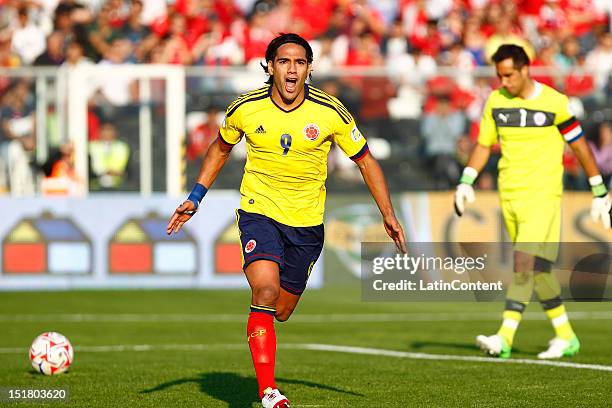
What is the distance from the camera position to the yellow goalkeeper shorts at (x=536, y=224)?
36.4ft

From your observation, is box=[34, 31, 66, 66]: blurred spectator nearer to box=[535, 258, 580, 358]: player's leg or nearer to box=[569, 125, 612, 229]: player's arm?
box=[535, 258, 580, 358]: player's leg

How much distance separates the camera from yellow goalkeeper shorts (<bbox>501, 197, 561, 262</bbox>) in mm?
11094

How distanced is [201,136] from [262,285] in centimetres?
1229

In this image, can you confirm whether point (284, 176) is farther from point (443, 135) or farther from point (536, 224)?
point (443, 135)

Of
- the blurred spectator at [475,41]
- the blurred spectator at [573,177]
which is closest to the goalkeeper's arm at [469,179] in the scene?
the blurred spectator at [573,177]

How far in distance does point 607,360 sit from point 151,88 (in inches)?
436

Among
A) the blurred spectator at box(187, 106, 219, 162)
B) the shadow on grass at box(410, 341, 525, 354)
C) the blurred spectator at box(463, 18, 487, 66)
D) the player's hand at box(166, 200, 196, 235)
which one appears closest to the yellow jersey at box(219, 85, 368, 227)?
the player's hand at box(166, 200, 196, 235)

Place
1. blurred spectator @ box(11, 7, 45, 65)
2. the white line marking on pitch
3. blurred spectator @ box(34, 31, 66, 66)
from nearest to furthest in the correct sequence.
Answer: the white line marking on pitch → blurred spectator @ box(34, 31, 66, 66) → blurred spectator @ box(11, 7, 45, 65)

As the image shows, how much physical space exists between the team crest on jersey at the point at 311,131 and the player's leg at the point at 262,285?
602mm

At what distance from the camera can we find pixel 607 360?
10672 millimetres

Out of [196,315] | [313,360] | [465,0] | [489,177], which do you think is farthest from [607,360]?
[465,0]

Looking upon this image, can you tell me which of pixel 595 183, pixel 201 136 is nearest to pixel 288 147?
pixel 595 183

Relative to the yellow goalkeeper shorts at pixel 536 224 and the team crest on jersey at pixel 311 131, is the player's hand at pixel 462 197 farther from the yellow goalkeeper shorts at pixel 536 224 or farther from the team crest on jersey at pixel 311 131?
the team crest on jersey at pixel 311 131

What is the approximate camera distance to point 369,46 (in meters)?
21.4
